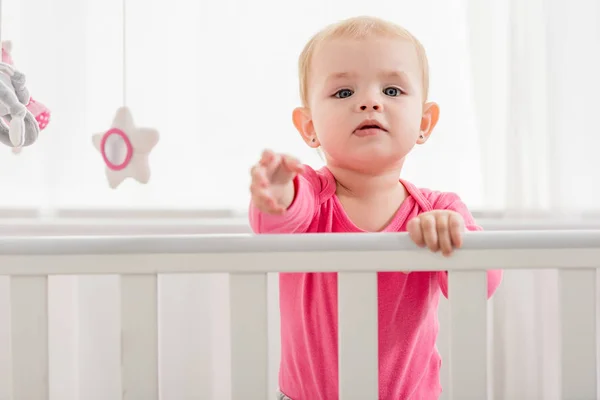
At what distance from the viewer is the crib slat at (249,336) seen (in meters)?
0.74

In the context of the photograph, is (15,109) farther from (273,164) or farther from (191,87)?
(191,87)

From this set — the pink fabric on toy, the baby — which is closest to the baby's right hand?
the baby

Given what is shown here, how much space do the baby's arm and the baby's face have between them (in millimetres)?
77

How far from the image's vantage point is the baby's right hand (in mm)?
707

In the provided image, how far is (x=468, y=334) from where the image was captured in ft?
2.47

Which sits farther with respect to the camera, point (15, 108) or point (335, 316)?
point (335, 316)

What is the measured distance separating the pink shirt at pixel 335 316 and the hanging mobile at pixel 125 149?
0.22 meters

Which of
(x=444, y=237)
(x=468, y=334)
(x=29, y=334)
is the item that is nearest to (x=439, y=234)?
(x=444, y=237)

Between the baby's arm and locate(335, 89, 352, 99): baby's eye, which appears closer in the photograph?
the baby's arm

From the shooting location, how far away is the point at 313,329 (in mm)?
962

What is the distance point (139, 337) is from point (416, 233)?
0.31 metres

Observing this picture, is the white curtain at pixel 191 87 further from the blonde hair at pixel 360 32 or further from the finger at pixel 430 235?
the finger at pixel 430 235

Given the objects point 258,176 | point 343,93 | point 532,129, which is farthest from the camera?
point 532,129

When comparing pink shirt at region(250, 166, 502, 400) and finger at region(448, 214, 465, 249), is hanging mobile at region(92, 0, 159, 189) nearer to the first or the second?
pink shirt at region(250, 166, 502, 400)
